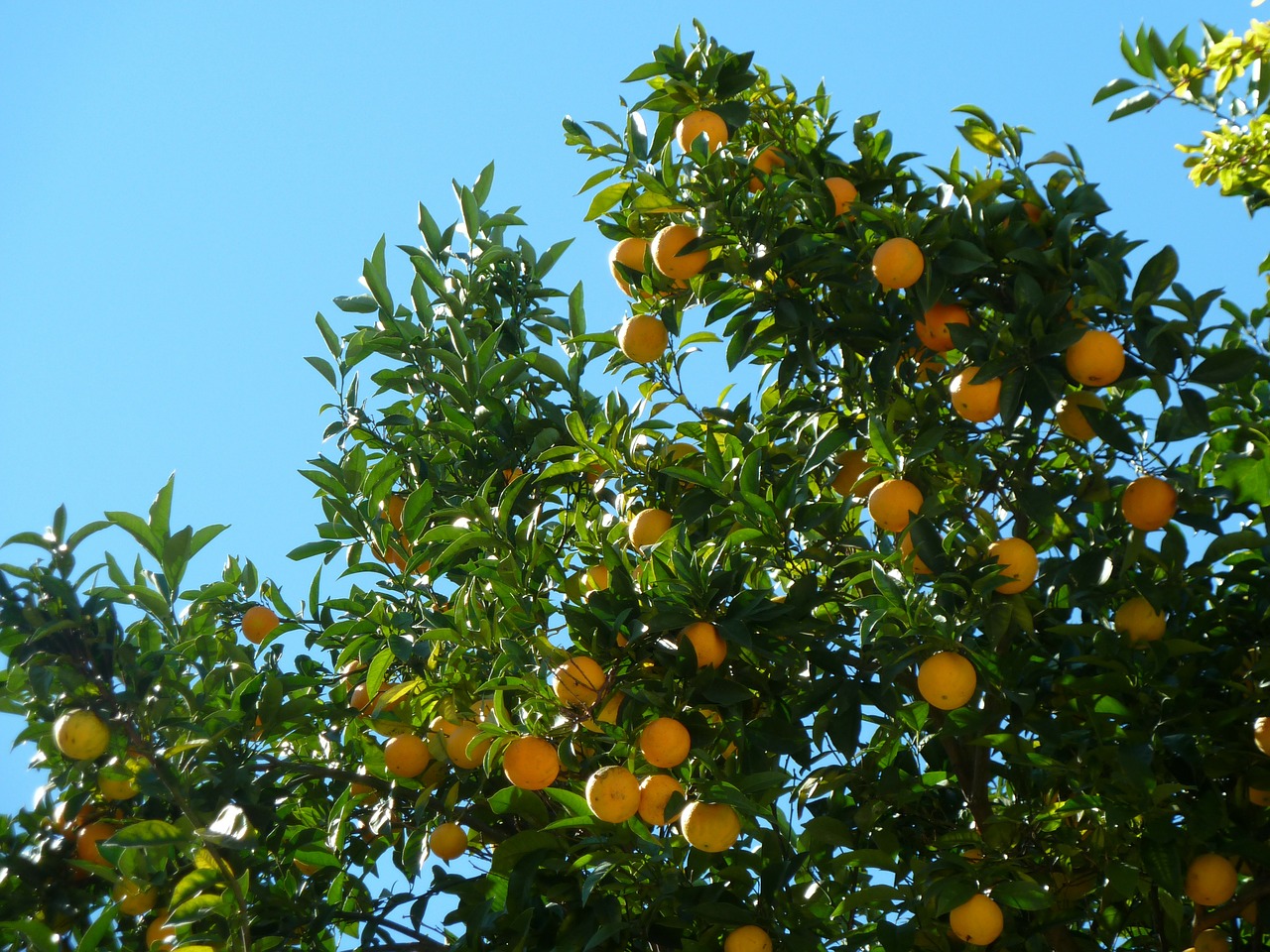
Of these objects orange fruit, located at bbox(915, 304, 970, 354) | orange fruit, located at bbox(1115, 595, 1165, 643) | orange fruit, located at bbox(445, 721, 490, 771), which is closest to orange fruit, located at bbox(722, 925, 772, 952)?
orange fruit, located at bbox(445, 721, 490, 771)

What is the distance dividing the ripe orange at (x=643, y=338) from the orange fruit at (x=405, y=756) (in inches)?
42.4

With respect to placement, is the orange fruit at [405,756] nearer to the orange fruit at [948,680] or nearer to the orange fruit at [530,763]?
the orange fruit at [530,763]

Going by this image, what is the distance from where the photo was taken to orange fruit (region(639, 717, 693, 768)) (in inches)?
96.0

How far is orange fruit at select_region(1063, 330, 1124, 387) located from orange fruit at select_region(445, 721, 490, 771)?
1467 millimetres

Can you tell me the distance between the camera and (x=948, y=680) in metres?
2.51

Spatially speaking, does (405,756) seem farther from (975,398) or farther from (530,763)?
(975,398)

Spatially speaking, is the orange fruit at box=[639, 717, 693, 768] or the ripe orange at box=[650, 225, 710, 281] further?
the ripe orange at box=[650, 225, 710, 281]

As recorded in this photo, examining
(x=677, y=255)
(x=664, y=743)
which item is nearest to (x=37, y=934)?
(x=664, y=743)

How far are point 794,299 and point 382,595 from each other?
132 centimetres

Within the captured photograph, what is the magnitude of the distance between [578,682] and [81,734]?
1.00m

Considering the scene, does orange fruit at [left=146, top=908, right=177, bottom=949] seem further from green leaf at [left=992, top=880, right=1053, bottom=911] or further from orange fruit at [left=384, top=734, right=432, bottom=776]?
green leaf at [left=992, top=880, right=1053, bottom=911]

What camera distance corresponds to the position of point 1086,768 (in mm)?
2572

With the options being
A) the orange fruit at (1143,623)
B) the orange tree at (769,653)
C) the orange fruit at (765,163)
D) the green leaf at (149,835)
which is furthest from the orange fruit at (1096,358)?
the green leaf at (149,835)

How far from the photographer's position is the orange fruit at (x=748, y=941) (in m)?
2.48
